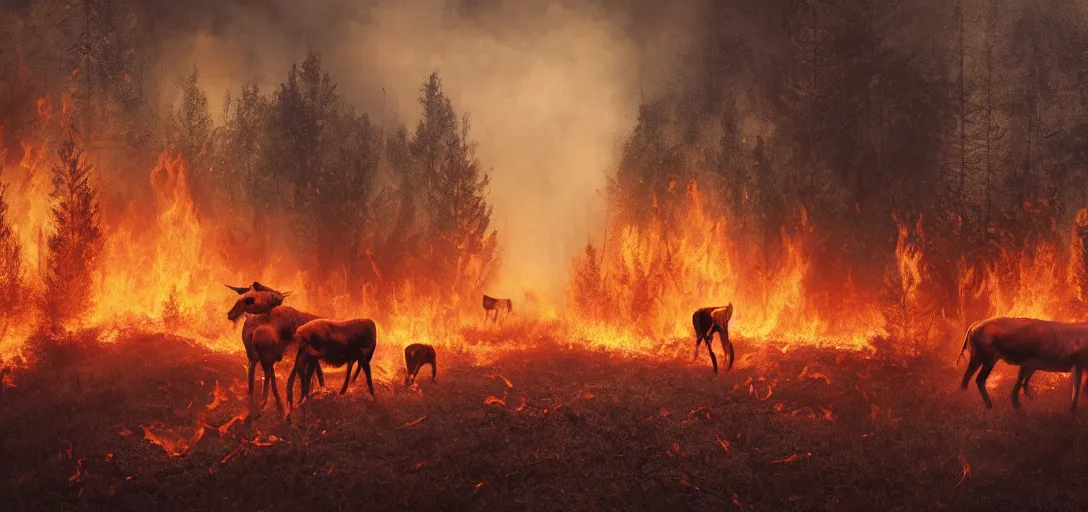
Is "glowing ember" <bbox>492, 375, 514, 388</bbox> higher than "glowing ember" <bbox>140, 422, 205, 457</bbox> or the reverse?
higher

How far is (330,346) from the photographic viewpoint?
14.5 m

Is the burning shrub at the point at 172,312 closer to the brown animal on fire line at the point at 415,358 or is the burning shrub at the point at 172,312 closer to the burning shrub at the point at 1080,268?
the brown animal on fire line at the point at 415,358

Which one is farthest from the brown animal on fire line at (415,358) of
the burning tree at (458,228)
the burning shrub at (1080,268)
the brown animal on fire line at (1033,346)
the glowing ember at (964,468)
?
the burning shrub at (1080,268)

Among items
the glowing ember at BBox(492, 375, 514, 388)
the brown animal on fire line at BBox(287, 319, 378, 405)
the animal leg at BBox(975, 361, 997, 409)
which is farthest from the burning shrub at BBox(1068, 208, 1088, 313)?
the brown animal on fire line at BBox(287, 319, 378, 405)

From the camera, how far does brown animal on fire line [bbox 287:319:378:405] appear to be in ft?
46.7

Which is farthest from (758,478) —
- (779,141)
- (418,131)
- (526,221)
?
(526,221)

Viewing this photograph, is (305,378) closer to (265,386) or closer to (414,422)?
(265,386)

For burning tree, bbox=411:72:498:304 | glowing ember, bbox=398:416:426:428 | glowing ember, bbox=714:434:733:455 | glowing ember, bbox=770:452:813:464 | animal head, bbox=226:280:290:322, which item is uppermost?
burning tree, bbox=411:72:498:304

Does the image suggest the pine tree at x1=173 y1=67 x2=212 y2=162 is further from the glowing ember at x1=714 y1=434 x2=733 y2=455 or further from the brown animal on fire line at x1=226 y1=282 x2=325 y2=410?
the glowing ember at x1=714 y1=434 x2=733 y2=455

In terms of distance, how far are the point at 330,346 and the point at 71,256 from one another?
46.9 feet

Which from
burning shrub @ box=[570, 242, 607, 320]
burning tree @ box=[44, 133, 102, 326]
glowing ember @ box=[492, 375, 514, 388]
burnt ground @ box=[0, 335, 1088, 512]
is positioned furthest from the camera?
burning shrub @ box=[570, 242, 607, 320]

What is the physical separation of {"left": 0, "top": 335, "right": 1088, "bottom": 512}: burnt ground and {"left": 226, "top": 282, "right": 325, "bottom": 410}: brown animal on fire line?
100cm

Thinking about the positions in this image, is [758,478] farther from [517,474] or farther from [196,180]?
[196,180]

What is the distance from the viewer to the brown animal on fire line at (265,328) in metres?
14.2
